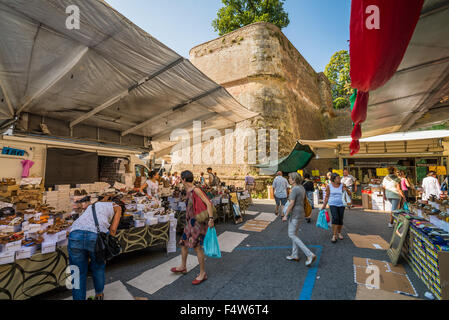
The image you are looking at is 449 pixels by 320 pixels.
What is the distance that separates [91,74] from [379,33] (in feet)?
16.3

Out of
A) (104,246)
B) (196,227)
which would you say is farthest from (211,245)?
(104,246)

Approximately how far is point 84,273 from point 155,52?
12.6ft

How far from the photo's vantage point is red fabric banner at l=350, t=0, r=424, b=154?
4.79ft

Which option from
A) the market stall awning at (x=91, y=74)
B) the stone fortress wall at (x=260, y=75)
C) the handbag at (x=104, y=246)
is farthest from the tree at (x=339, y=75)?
the handbag at (x=104, y=246)

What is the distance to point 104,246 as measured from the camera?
2605mm

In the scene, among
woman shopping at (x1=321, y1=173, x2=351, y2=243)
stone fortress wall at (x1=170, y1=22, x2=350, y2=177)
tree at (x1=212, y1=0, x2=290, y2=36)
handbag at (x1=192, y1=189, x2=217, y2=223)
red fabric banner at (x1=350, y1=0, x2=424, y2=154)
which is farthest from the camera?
tree at (x1=212, y1=0, x2=290, y2=36)

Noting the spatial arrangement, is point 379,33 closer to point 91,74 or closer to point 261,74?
point 91,74

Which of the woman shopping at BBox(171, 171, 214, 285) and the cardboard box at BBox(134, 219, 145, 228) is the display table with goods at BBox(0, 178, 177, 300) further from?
the woman shopping at BBox(171, 171, 214, 285)

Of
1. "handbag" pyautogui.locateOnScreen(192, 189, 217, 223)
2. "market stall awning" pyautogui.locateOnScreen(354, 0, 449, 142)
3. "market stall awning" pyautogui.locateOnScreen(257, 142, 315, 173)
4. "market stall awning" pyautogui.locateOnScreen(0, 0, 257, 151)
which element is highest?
"market stall awning" pyautogui.locateOnScreen(0, 0, 257, 151)

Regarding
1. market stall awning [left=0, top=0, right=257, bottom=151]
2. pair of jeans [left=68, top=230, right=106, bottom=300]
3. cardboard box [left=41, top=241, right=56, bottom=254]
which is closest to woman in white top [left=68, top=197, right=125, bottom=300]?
pair of jeans [left=68, top=230, right=106, bottom=300]

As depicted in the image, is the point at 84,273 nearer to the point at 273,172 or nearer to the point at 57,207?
the point at 57,207

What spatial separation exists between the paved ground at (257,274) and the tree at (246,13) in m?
22.9

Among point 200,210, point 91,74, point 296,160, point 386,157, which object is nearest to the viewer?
point 200,210

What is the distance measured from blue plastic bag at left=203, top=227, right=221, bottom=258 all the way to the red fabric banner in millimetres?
2835
